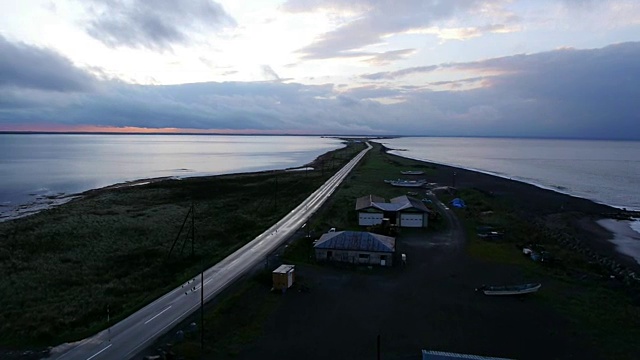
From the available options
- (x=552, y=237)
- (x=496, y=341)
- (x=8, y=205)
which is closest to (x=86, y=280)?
(x=496, y=341)

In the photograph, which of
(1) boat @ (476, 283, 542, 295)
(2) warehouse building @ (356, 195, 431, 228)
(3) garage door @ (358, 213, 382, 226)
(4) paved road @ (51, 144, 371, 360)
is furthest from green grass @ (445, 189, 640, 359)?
(4) paved road @ (51, 144, 371, 360)

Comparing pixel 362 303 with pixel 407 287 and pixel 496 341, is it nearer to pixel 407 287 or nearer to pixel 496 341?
pixel 407 287

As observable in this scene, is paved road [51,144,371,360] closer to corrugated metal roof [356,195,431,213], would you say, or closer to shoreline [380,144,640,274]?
corrugated metal roof [356,195,431,213]

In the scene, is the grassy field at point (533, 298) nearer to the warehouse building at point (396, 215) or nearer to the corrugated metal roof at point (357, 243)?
the warehouse building at point (396, 215)

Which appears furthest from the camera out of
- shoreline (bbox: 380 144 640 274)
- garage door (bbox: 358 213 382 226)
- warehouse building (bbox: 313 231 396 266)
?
garage door (bbox: 358 213 382 226)

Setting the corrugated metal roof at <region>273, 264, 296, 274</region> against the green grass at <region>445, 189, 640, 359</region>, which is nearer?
the green grass at <region>445, 189, 640, 359</region>

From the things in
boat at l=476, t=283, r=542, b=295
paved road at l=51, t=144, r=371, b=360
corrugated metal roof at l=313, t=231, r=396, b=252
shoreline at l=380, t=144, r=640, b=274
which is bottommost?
shoreline at l=380, t=144, r=640, b=274
